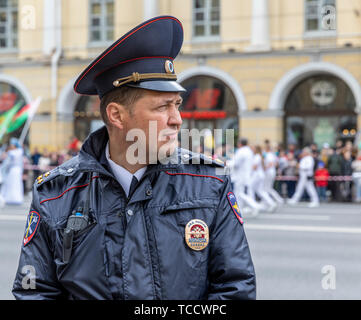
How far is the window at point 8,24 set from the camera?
26.1 meters

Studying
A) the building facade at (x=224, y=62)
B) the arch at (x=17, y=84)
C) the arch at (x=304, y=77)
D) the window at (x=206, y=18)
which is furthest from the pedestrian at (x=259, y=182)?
the arch at (x=17, y=84)

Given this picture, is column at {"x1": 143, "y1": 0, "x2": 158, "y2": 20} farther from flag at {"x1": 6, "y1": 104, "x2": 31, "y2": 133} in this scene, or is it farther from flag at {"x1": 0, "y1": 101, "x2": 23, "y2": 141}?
flag at {"x1": 0, "y1": 101, "x2": 23, "y2": 141}

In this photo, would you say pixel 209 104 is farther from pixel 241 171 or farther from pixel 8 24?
pixel 241 171

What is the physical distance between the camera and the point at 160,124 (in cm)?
217

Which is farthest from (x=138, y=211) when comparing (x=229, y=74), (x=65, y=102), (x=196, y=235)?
(x=65, y=102)

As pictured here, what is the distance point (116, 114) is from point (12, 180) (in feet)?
46.1

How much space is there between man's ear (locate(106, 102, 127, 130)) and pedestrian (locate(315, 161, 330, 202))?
15.4m

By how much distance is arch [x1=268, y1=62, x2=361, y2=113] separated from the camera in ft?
72.0

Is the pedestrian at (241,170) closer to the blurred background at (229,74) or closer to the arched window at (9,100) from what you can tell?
the blurred background at (229,74)

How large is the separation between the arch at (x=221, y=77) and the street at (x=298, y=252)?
9.72 meters

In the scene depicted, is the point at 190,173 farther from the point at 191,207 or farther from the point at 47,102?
the point at 47,102

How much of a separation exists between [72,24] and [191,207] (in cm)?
2429

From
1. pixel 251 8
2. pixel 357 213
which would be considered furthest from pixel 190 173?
pixel 251 8

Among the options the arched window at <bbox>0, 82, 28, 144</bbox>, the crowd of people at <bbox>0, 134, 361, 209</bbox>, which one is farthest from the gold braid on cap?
the arched window at <bbox>0, 82, 28, 144</bbox>
